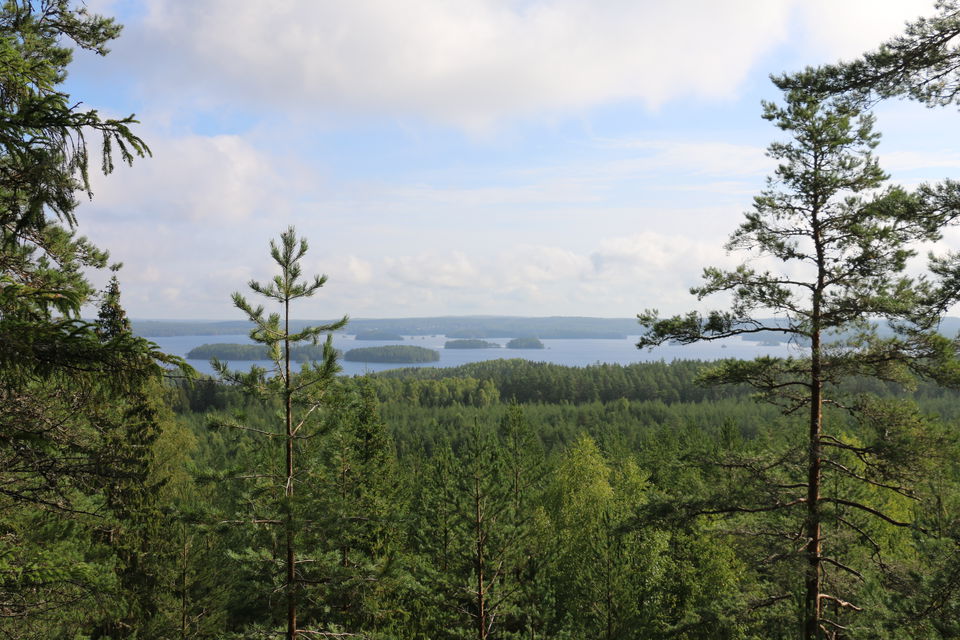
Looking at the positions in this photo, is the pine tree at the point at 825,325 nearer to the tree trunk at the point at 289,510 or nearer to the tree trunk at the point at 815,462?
the tree trunk at the point at 815,462

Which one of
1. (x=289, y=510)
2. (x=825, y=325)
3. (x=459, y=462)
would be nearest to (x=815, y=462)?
(x=825, y=325)

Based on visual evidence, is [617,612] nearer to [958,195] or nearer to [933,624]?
[933,624]

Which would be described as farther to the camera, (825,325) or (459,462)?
(459,462)

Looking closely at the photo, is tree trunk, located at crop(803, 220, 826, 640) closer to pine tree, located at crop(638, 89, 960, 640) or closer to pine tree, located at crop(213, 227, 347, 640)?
pine tree, located at crop(638, 89, 960, 640)

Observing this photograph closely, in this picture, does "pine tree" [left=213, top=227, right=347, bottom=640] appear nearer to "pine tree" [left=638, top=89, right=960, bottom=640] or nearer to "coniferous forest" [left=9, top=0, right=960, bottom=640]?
"coniferous forest" [left=9, top=0, right=960, bottom=640]

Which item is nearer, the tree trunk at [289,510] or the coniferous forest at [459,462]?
the coniferous forest at [459,462]

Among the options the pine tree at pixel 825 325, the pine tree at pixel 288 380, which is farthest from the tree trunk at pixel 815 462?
the pine tree at pixel 288 380

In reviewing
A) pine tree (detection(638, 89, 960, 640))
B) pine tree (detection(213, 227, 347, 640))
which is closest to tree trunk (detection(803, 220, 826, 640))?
pine tree (detection(638, 89, 960, 640))

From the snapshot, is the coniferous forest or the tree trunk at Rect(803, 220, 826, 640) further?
the tree trunk at Rect(803, 220, 826, 640)

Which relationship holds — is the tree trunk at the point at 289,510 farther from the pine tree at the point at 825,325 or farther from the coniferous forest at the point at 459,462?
the pine tree at the point at 825,325

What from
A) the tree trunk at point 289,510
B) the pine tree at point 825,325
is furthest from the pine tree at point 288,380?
the pine tree at point 825,325

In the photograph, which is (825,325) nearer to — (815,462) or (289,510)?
(815,462)

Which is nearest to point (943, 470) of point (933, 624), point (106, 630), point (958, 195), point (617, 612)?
point (933, 624)

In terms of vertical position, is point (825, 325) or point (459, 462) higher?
point (825, 325)
